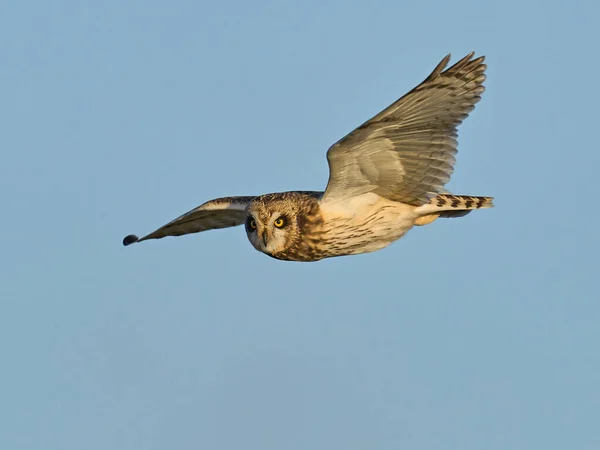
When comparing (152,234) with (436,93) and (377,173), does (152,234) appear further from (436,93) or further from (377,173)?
(436,93)

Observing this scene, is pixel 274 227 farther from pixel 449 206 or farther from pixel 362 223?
pixel 449 206

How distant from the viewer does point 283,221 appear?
8.18 m

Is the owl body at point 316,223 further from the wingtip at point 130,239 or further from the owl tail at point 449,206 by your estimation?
the wingtip at point 130,239

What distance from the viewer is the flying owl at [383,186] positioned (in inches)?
297

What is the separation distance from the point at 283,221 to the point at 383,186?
900 mm

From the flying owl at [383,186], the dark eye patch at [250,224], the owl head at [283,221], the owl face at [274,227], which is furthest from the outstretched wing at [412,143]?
the dark eye patch at [250,224]

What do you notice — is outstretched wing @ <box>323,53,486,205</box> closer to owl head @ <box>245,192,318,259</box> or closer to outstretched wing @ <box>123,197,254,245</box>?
owl head @ <box>245,192,318,259</box>

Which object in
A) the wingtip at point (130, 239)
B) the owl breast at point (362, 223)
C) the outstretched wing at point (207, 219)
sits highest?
the outstretched wing at point (207, 219)

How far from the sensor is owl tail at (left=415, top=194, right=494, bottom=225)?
8828 millimetres

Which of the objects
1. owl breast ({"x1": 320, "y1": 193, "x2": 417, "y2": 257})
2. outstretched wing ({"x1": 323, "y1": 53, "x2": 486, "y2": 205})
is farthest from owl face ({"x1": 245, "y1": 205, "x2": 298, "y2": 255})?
outstretched wing ({"x1": 323, "y1": 53, "x2": 486, "y2": 205})

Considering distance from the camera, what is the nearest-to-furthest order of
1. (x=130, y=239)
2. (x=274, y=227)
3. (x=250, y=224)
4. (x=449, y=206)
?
(x=274, y=227), (x=250, y=224), (x=449, y=206), (x=130, y=239)

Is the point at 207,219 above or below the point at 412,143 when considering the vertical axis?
below

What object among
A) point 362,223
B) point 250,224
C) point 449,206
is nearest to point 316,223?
point 362,223

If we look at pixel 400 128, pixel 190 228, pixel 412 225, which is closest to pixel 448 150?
pixel 400 128
